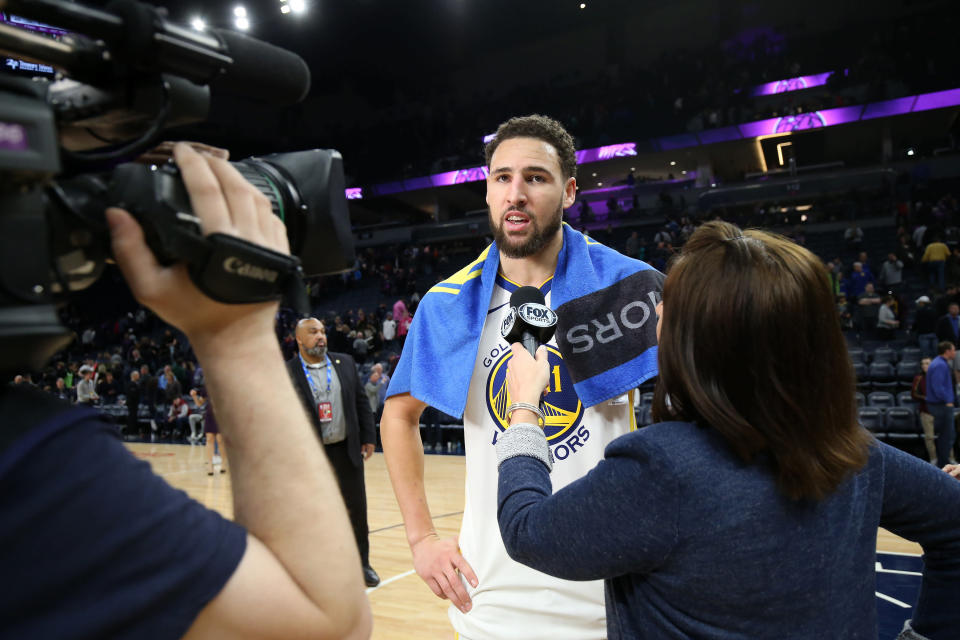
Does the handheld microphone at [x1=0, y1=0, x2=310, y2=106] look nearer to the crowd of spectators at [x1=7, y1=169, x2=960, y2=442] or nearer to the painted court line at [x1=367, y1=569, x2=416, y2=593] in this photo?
the painted court line at [x1=367, y1=569, x2=416, y2=593]

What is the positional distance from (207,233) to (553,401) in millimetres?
1227

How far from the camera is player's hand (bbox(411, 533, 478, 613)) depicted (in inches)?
63.3

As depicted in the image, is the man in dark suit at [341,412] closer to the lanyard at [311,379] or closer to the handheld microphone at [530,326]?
the lanyard at [311,379]

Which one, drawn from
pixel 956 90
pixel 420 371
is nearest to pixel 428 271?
pixel 956 90

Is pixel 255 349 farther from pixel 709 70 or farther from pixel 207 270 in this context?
pixel 709 70

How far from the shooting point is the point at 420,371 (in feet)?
5.90

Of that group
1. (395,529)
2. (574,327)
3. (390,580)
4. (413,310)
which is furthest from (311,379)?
(413,310)

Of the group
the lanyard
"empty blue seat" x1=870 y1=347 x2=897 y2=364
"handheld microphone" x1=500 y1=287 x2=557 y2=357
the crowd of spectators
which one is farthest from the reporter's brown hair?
"empty blue seat" x1=870 y1=347 x2=897 y2=364

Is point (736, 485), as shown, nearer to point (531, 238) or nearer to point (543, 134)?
point (531, 238)

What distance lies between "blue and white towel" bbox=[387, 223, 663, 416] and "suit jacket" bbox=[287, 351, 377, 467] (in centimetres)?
300

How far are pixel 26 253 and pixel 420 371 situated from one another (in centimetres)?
130

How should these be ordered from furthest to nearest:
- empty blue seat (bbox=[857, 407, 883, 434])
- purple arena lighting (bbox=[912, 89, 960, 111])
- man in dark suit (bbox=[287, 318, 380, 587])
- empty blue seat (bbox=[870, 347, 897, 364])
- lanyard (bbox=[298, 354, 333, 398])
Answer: purple arena lighting (bbox=[912, 89, 960, 111]), empty blue seat (bbox=[870, 347, 897, 364]), empty blue seat (bbox=[857, 407, 883, 434]), lanyard (bbox=[298, 354, 333, 398]), man in dark suit (bbox=[287, 318, 380, 587])

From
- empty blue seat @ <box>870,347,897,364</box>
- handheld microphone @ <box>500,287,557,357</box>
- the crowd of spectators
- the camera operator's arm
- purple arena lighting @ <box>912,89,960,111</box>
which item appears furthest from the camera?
purple arena lighting @ <box>912,89,960,111</box>

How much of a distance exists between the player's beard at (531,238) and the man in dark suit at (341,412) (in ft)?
9.94
